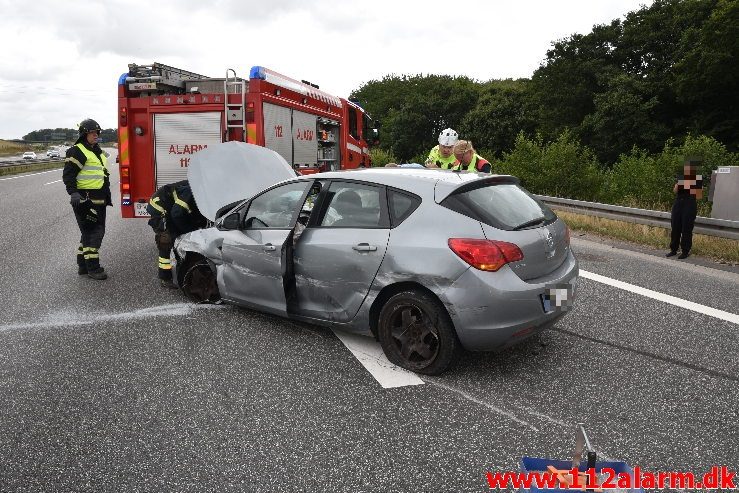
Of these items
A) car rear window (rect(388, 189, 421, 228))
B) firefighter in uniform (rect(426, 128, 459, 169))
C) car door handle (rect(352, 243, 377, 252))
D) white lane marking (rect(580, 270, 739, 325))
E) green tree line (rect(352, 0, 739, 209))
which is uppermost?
green tree line (rect(352, 0, 739, 209))

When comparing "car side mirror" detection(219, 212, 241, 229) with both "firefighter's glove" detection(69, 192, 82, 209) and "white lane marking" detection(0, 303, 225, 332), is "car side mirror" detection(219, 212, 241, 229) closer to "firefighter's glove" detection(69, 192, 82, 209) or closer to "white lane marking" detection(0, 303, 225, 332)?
"white lane marking" detection(0, 303, 225, 332)

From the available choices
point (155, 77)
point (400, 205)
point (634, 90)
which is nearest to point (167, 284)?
point (400, 205)

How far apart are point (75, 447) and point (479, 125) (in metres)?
53.4

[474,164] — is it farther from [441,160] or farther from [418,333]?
[418,333]

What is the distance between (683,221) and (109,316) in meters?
7.49

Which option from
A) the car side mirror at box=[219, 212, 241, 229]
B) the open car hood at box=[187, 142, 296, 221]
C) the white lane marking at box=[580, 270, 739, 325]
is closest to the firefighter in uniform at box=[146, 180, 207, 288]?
the open car hood at box=[187, 142, 296, 221]

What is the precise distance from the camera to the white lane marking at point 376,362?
4.00m

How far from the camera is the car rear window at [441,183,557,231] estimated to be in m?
4.00

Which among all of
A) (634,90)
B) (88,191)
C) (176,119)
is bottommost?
(88,191)

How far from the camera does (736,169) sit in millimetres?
9273

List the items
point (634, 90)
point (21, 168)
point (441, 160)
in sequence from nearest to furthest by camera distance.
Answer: point (441, 160) < point (21, 168) < point (634, 90)

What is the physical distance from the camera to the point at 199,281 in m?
5.90

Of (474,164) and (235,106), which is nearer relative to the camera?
(474,164)

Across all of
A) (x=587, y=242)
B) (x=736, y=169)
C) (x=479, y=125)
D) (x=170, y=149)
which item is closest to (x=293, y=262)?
(x=170, y=149)
